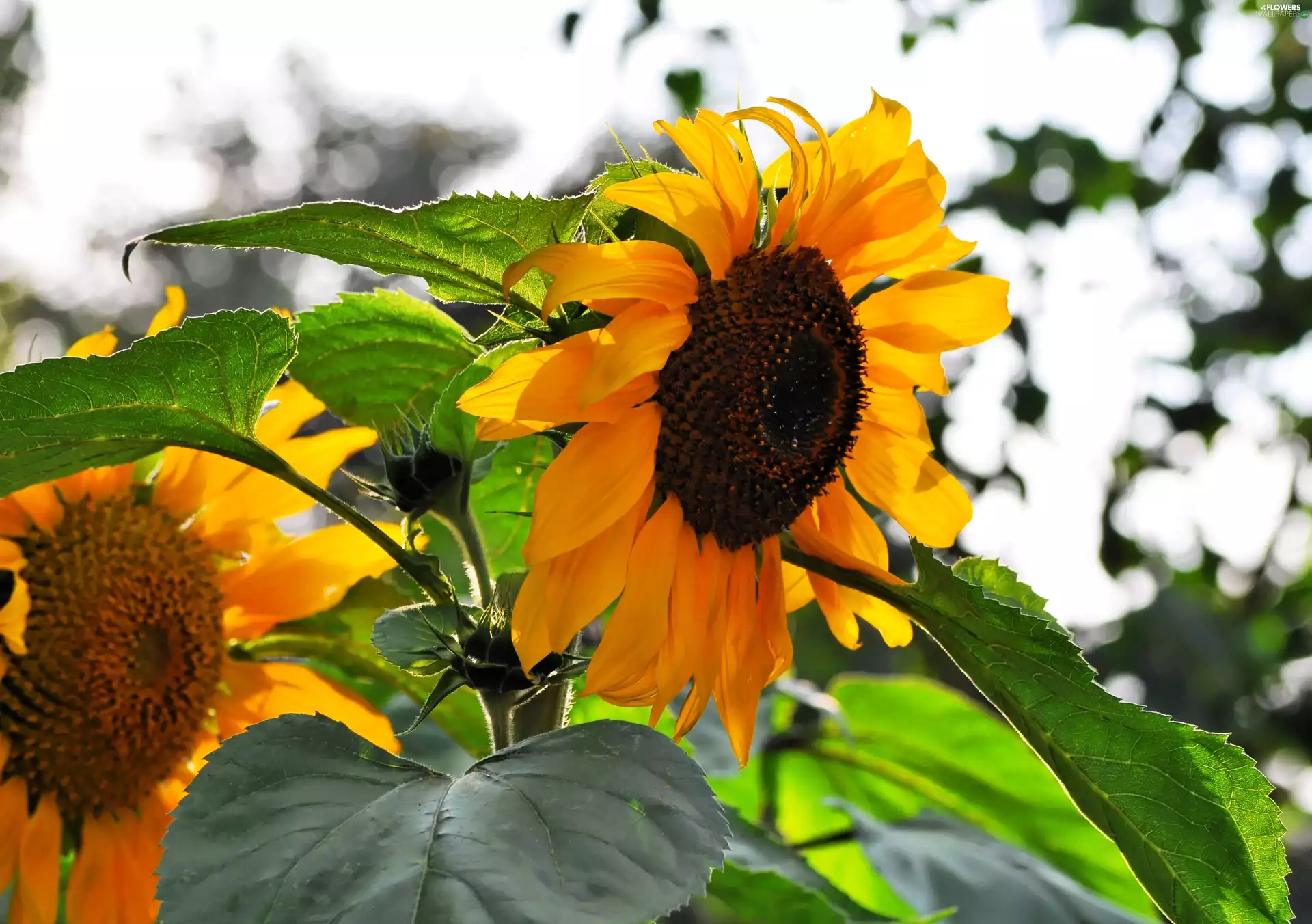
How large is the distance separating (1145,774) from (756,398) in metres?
0.31

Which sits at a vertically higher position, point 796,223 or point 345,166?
point 345,166

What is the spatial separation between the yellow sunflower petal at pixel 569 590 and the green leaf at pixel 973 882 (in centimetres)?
55

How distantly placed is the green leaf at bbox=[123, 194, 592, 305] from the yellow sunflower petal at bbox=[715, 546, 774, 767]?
216 mm

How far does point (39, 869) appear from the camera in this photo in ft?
3.08

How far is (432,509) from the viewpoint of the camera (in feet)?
2.42

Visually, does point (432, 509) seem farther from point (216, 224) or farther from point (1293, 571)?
point (1293, 571)

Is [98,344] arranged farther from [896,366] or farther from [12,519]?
[896,366]

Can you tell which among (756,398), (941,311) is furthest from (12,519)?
(941,311)

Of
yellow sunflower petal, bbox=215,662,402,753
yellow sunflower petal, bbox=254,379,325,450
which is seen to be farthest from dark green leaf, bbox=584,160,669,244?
yellow sunflower petal, bbox=215,662,402,753

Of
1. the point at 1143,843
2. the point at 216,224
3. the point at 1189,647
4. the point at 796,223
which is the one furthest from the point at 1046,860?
the point at 1189,647

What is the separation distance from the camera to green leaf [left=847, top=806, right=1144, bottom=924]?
1.10m

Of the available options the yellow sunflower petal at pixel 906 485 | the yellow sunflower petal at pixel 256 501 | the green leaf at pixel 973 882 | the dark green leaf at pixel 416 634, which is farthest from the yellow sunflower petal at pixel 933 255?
the green leaf at pixel 973 882

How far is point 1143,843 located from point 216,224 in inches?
23.6

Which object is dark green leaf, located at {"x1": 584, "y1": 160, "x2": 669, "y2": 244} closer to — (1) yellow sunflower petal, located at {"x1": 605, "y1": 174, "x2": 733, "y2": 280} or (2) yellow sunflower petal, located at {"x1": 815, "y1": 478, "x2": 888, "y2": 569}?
(1) yellow sunflower petal, located at {"x1": 605, "y1": 174, "x2": 733, "y2": 280}
